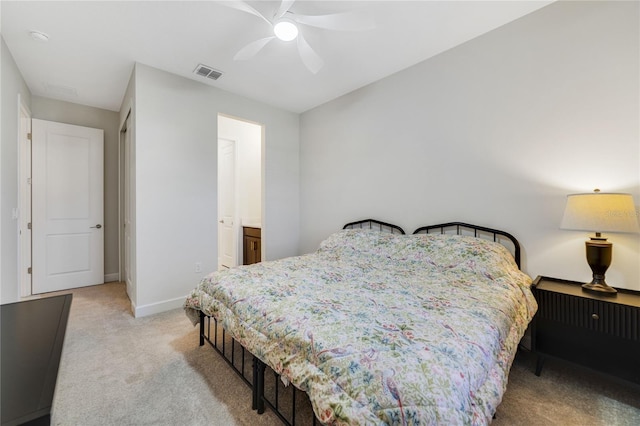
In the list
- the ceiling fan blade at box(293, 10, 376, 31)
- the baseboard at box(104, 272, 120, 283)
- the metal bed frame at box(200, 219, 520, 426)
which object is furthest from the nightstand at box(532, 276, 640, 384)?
the baseboard at box(104, 272, 120, 283)

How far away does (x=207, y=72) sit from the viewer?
3.03 meters

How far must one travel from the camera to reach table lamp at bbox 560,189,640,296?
165 centimetres

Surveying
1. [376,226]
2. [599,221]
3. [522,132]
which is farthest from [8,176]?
[599,221]

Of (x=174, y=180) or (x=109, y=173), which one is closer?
(x=174, y=180)

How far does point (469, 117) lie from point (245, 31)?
214cm

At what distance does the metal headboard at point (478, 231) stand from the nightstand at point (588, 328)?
357 millimetres

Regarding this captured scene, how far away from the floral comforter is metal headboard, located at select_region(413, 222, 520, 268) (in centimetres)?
19

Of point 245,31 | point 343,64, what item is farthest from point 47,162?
point 343,64

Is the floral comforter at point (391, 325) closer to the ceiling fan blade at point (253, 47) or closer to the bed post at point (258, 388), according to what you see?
the bed post at point (258, 388)

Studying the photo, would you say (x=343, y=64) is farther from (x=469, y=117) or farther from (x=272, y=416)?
(x=272, y=416)

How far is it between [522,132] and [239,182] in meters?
4.07

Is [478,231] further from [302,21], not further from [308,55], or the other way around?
[302,21]

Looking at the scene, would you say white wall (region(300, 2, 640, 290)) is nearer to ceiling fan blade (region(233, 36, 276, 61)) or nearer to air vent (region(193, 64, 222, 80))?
ceiling fan blade (region(233, 36, 276, 61))

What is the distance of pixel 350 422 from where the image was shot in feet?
2.96
